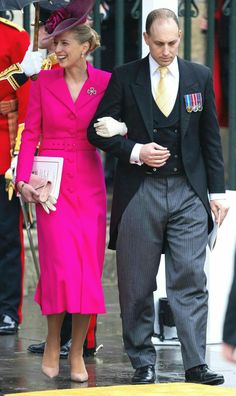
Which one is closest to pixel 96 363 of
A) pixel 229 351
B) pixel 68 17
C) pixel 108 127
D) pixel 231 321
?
pixel 108 127

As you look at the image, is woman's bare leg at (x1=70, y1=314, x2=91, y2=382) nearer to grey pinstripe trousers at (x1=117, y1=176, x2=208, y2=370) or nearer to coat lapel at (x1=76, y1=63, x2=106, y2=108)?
grey pinstripe trousers at (x1=117, y1=176, x2=208, y2=370)

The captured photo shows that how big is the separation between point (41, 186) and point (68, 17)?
894 millimetres

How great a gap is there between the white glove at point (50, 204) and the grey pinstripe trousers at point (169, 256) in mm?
371

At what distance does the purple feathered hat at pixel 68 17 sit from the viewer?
283 inches

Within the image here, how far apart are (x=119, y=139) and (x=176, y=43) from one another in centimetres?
57

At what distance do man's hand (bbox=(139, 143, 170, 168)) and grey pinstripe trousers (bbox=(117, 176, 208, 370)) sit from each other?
0.51 feet

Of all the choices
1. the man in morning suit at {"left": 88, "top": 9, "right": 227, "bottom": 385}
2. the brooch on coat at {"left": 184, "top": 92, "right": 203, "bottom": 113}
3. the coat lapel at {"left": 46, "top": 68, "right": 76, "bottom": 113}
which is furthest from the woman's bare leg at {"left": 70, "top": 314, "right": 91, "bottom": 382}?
the brooch on coat at {"left": 184, "top": 92, "right": 203, "bottom": 113}

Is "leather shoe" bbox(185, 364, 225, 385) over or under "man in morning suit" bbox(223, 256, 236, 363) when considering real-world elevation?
under

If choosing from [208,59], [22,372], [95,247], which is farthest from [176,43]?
[208,59]

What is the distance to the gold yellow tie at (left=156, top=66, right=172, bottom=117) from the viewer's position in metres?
7.11

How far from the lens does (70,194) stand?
→ 23.7 feet

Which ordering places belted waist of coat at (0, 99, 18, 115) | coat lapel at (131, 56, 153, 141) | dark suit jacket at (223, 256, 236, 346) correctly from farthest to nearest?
belted waist of coat at (0, 99, 18, 115) < coat lapel at (131, 56, 153, 141) < dark suit jacket at (223, 256, 236, 346)

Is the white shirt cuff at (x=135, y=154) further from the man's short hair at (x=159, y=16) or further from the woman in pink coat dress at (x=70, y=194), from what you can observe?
the man's short hair at (x=159, y=16)

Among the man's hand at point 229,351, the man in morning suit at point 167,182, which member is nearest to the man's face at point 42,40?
the man in morning suit at point 167,182
